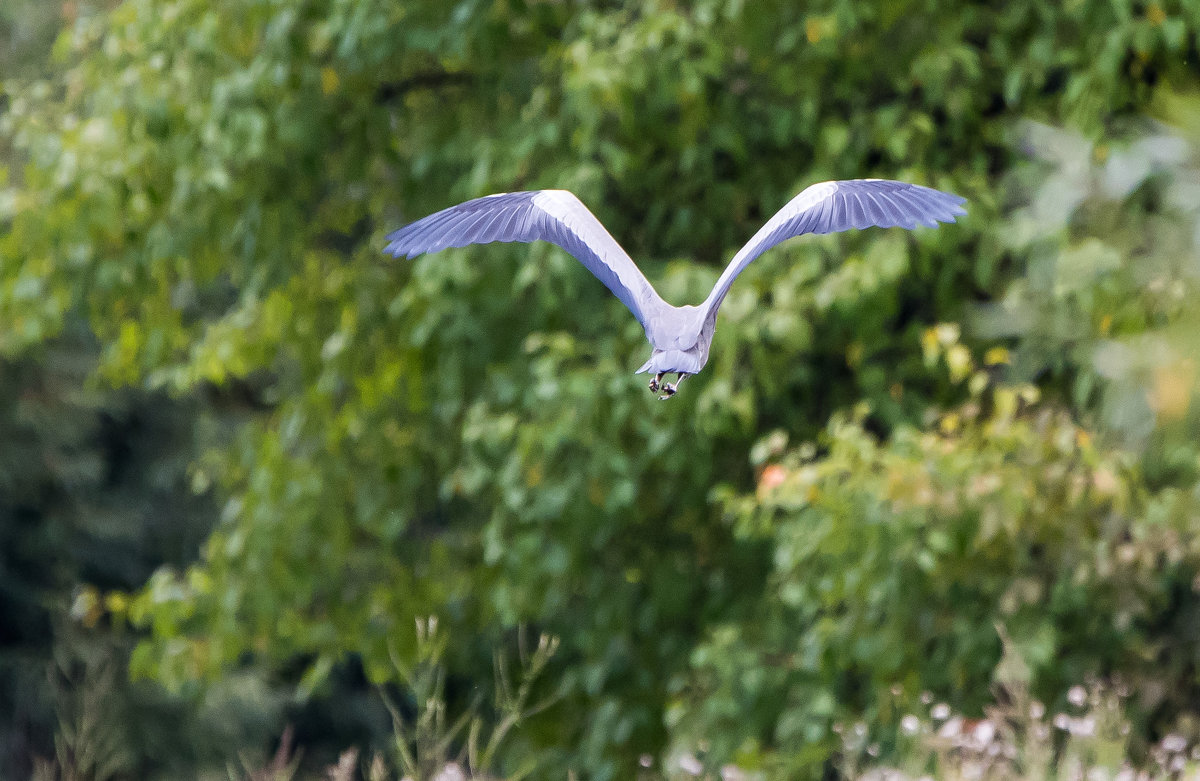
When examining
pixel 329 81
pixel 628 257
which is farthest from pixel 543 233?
pixel 329 81

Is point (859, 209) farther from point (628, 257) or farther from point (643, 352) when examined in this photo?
point (643, 352)

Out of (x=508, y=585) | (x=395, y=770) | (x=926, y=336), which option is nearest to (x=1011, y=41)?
(x=926, y=336)

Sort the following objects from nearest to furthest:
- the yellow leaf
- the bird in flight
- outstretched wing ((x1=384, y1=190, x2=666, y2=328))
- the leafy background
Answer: the bird in flight
outstretched wing ((x1=384, y1=190, x2=666, y2=328))
the leafy background
the yellow leaf

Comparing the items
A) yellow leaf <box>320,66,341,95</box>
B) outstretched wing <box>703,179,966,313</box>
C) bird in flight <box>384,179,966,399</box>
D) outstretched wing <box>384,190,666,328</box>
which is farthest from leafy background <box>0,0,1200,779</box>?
outstretched wing <box>384,190,666,328</box>

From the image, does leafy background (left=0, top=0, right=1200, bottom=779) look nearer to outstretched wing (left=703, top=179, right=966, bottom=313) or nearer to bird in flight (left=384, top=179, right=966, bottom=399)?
outstretched wing (left=703, top=179, right=966, bottom=313)

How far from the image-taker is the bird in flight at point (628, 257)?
7.40ft

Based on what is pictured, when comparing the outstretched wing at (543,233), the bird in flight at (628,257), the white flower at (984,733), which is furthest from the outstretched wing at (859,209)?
the white flower at (984,733)

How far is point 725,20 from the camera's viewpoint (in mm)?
4723

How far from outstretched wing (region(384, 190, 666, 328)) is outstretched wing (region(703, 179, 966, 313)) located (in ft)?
0.54

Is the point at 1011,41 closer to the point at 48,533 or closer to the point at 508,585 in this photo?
the point at 508,585

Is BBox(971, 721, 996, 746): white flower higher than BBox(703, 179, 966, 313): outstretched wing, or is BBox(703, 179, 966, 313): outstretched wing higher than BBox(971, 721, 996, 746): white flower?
BBox(703, 179, 966, 313): outstretched wing

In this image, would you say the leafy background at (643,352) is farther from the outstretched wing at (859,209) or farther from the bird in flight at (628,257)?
the bird in flight at (628,257)

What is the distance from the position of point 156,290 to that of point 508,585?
2144 mm

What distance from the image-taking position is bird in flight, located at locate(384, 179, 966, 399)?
7.40ft
